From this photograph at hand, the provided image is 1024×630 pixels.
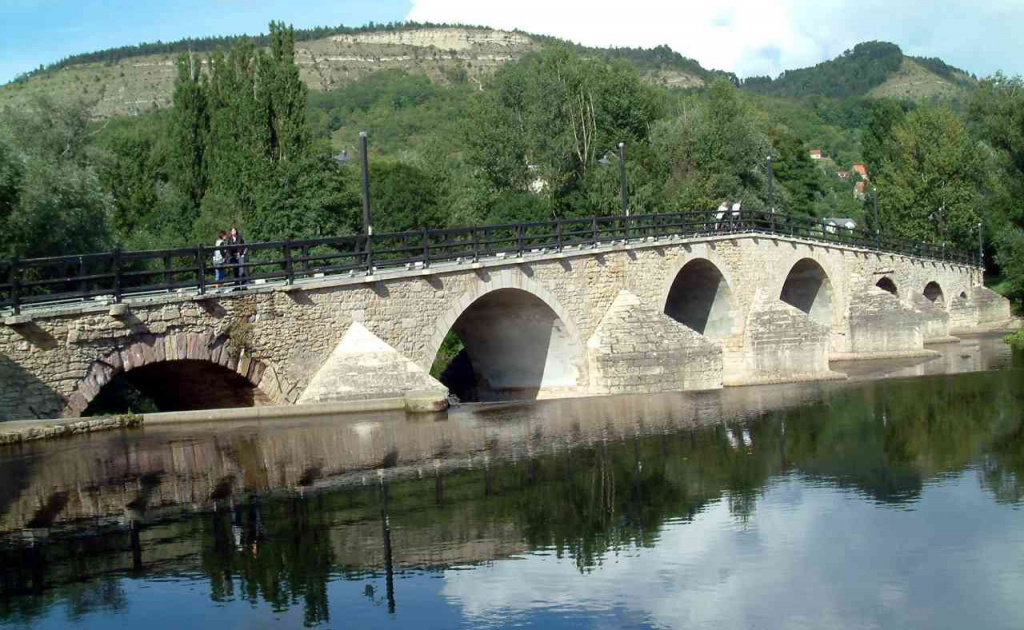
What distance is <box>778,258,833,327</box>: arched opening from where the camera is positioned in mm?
43000

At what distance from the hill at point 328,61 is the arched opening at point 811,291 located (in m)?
88.1

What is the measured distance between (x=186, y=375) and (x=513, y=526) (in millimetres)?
10998

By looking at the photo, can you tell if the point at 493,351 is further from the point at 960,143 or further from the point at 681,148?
the point at 960,143

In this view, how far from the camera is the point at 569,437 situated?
694 inches

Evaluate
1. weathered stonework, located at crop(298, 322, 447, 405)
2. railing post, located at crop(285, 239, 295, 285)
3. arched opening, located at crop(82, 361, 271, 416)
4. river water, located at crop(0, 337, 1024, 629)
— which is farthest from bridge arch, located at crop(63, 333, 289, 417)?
railing post, located at crop(285, 239, 295, 285)

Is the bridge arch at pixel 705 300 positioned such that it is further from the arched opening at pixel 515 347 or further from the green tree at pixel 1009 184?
the green tree at pixel 1009 184

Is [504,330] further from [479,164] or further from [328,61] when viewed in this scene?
[328,61]

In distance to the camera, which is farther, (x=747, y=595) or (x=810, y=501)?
(x=810, y=501)

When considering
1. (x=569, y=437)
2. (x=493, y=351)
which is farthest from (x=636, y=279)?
(x=569, y=437)

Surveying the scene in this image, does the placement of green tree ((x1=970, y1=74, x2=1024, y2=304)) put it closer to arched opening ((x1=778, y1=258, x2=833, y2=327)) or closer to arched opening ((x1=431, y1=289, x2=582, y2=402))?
arched opening ((x1=778, y1=258, x2=833, y2=327))

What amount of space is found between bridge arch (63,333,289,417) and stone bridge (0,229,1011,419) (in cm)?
3

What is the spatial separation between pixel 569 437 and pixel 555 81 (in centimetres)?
3958

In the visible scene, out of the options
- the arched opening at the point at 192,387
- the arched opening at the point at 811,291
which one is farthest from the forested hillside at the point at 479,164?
the arched opening at the point at 192,387

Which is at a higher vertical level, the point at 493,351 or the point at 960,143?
the point at 960,143
